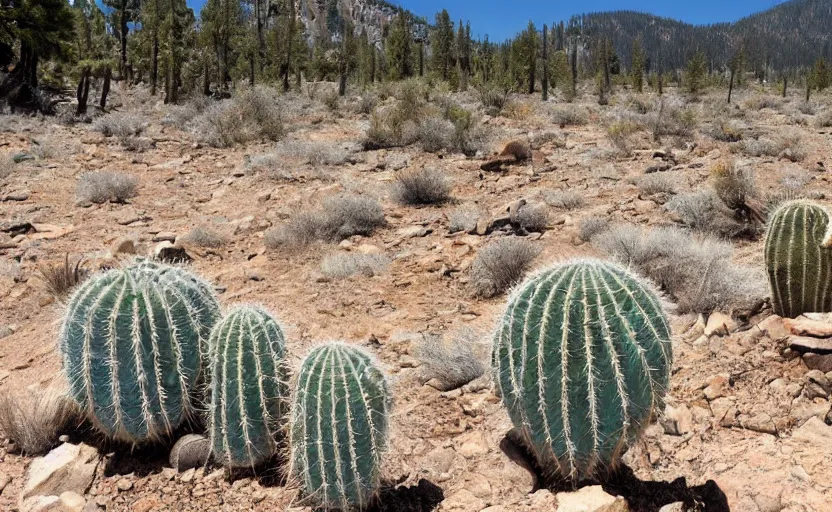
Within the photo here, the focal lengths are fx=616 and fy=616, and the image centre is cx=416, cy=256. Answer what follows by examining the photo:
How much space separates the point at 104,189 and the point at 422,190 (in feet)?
16.1

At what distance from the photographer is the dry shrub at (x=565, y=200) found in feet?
27.1

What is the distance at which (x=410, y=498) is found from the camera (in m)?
2.94

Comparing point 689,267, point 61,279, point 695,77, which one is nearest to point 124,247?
point 61,279

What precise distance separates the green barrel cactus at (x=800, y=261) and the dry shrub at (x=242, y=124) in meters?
11.7

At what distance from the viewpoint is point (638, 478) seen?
2943mm

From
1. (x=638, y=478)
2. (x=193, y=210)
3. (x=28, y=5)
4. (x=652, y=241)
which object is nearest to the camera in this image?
(x=638, y=478)

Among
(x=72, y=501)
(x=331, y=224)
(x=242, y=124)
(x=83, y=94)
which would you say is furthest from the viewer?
(x=83, y=94)

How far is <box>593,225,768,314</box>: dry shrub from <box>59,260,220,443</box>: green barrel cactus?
3.56 m

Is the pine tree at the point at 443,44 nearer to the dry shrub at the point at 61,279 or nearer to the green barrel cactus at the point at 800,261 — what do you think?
the dry shrub at the point at 61,279

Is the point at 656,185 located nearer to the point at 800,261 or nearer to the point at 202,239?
the point at 800,261

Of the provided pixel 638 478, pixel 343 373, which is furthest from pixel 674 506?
pixel 343 373

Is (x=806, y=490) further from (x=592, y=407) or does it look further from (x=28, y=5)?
(x=28, y=5)

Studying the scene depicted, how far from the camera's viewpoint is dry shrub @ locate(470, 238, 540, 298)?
5.74 m

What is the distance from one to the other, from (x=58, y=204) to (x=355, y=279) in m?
5.82
